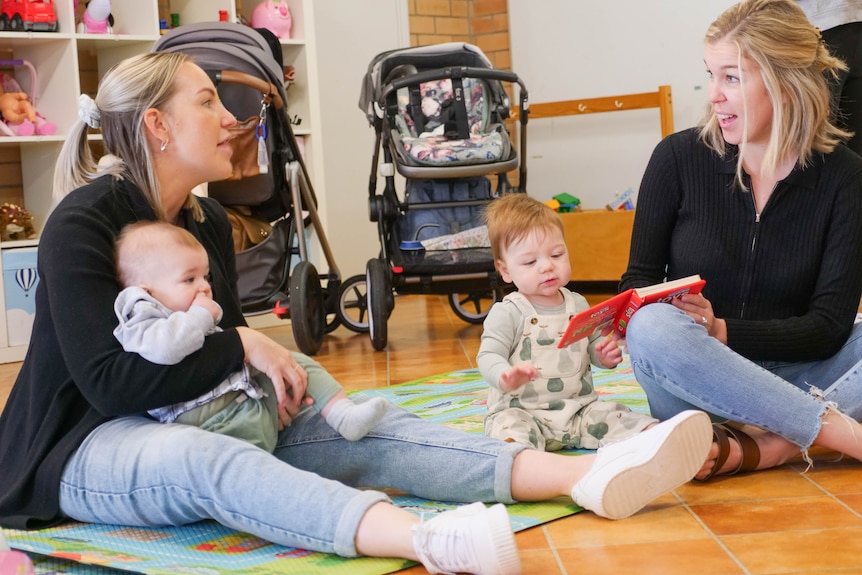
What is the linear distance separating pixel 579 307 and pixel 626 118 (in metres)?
3.16

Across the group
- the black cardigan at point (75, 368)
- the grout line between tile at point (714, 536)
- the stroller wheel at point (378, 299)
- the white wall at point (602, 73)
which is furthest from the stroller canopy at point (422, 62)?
the grout line between tile at point (714, 536)

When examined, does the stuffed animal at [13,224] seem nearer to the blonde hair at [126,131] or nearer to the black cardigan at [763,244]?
the blonde hair at [126,131]

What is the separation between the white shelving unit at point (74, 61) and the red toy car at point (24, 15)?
0.11 feet

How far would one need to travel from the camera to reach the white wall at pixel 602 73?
4738 millimetres

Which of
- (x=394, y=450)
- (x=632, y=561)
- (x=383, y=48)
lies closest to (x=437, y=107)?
(x=383, y=48)

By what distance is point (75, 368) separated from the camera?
4.83 ft

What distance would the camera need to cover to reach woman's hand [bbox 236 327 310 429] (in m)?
1.54

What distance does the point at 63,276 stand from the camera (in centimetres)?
149

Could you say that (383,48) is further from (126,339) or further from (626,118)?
(126,339)

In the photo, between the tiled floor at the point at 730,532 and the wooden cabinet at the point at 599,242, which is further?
the wooden cabinet at the point at 599,242

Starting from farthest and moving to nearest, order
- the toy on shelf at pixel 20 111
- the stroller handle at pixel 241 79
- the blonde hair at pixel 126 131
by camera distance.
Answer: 1. the toy on shelf at pixel 20 111
2. the stroller handle at pixel 241 79
3. the blonde hair at pixel 126 131

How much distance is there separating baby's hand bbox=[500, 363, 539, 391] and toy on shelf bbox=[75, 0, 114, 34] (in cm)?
283

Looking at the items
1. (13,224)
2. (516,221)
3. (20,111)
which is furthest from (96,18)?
(516,221)

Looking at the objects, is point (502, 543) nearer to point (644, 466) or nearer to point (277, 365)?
point (644, 466)
